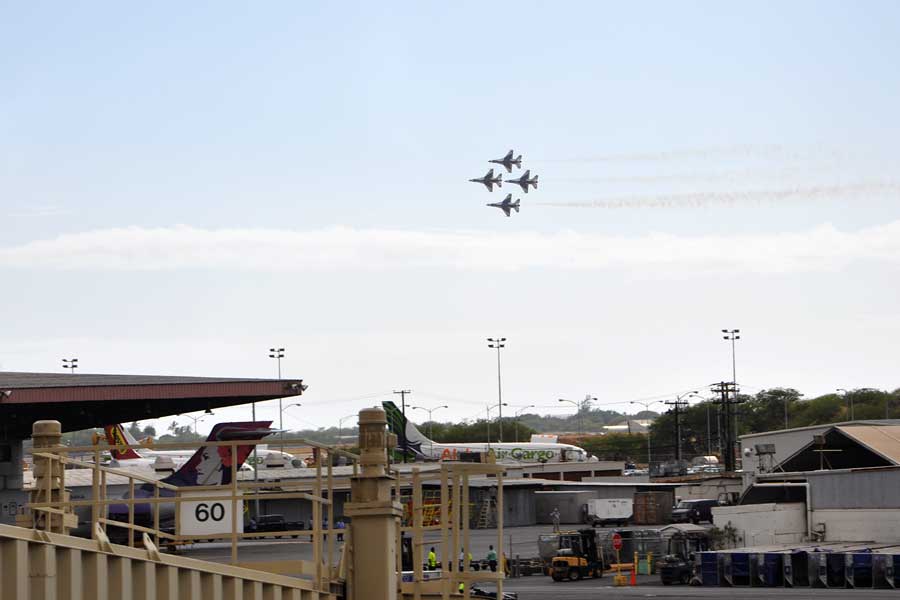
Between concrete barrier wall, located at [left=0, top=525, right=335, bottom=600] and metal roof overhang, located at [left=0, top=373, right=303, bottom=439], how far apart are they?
19914 millimetres

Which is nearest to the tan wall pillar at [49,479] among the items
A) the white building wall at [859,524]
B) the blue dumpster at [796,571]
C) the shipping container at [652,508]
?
the blue dumpster at [796,571]

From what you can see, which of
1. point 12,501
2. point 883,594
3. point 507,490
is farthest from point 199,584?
point 507,490

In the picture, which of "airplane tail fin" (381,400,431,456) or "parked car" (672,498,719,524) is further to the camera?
"airplane tail fin" (381,400,431,456)

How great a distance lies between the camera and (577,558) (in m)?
54.1

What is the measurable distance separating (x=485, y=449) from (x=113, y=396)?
10389 cm

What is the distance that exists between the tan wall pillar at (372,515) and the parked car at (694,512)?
70.4 metres

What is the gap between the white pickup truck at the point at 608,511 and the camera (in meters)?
83.4

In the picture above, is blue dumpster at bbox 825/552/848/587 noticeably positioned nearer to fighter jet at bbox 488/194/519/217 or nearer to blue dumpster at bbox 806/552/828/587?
blue dumpster at bbox 806/552/828/587

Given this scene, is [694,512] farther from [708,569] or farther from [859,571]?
[859,571]

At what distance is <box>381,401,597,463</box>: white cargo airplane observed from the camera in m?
131

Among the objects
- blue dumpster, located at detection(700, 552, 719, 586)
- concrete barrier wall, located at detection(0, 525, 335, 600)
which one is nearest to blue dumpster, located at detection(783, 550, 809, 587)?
blue dumpster, located at detection(700, 552, 719, 586)

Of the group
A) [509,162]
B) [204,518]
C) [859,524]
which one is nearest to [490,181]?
[509,162]

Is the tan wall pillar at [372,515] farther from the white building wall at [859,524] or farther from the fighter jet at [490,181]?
the fighter jet at [490,181]

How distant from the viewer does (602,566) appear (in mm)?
56250
